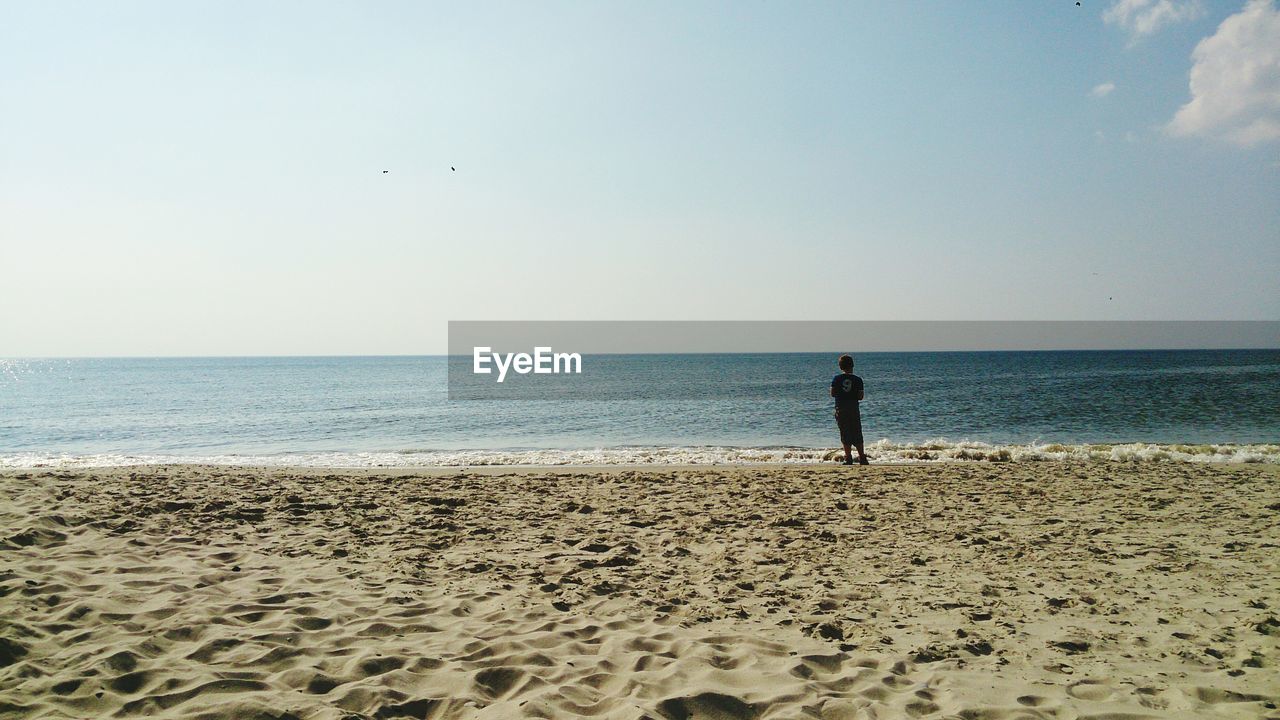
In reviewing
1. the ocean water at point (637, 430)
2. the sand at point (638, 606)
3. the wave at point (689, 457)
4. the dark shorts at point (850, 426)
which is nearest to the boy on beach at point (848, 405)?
the dark shorts at point (850, 426)

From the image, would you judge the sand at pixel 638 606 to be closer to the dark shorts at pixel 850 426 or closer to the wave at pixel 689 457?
the dark shorts at pixel 850 426

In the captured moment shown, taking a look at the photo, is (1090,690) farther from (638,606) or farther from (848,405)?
(848,405)

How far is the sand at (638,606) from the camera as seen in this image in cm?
378

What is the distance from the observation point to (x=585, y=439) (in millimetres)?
22531

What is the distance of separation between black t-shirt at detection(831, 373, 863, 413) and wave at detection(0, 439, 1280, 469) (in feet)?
6.58

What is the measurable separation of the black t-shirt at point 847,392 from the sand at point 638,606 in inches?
148

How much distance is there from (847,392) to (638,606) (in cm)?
883

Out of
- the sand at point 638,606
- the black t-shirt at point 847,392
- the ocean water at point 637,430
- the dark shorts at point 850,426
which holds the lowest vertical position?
the ocean water at point 637,430

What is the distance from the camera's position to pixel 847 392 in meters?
13.1

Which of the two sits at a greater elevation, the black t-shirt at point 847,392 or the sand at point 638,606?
the black t-shirt at point 847,392

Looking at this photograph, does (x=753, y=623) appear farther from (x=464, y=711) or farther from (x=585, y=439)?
(x=585, y=439)

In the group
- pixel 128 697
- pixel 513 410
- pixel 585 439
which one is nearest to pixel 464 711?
pixel 128 697

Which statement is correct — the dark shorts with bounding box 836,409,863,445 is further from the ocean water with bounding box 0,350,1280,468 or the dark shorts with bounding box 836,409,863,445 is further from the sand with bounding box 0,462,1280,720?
the sand with bounding box 0,462,1280,720

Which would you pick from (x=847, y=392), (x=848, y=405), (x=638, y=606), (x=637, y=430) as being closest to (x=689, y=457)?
(x=848, y=405)
